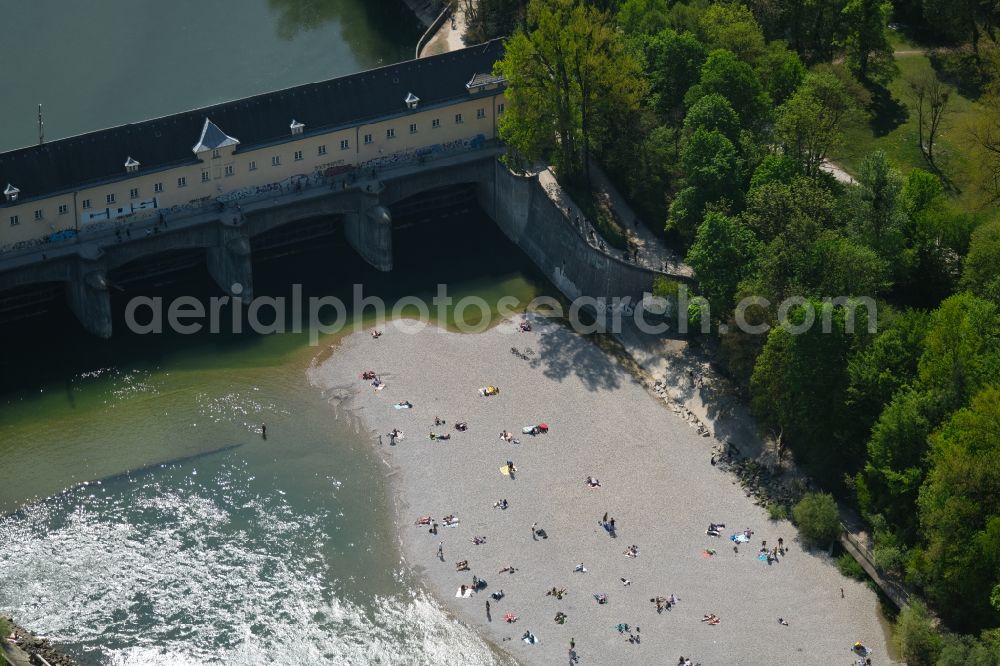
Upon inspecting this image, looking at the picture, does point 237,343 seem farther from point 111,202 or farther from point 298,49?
point 298,49

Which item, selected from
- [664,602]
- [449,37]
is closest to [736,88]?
[449,37]

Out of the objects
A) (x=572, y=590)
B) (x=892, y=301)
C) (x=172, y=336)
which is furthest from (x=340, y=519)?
(x=892, y=301)

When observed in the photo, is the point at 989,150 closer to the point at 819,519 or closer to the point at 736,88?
the point at 736,88

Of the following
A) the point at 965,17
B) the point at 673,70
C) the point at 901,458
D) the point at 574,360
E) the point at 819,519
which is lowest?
the point at 819,519

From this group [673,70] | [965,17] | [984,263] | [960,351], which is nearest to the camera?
[960,351]

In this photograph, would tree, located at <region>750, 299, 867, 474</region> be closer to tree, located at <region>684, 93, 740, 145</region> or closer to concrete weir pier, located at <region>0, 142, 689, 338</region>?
concrete weir pier, located at <region>0, 142, 689, 338</region>

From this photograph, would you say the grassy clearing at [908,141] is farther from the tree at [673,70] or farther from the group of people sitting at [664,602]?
the group of people sitting at [664,602]

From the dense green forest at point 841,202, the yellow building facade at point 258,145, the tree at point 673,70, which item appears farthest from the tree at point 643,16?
the yellow building facade at point 258,145
